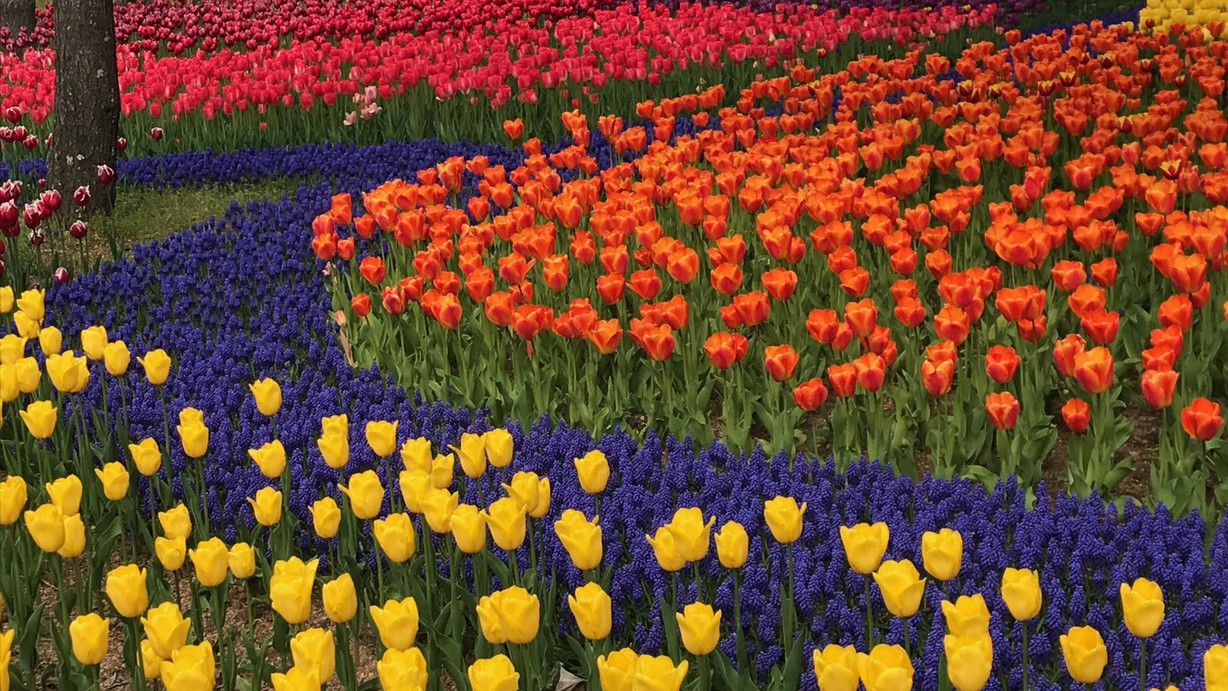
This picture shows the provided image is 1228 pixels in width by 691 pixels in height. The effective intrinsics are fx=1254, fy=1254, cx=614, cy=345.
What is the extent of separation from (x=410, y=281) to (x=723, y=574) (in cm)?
234

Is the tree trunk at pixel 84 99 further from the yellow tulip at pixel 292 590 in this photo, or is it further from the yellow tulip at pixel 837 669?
the yellow tulip at pixel 837 669

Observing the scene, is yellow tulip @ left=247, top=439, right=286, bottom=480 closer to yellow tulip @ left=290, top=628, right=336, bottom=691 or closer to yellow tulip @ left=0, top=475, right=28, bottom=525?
yellow tulip @ left=0, top=475, right=28, bottom=525

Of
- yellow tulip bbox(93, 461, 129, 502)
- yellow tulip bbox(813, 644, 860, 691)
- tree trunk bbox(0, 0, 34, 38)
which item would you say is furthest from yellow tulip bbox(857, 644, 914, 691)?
tree trunk bbox(0, 0, 34, 38)

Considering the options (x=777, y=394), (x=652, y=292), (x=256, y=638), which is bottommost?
(x=256, y=638)

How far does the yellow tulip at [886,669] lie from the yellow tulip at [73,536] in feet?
6.06

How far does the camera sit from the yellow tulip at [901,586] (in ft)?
7.95

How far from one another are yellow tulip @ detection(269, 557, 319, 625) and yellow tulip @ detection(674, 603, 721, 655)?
0.77 metres

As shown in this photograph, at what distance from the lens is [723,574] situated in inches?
127

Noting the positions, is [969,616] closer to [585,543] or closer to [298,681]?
[585,543]

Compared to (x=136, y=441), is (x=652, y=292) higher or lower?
higher

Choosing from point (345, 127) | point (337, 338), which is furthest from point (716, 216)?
point (345, 127)

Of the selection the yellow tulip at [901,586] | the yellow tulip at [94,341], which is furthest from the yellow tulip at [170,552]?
the yellow tulip at [901,586]

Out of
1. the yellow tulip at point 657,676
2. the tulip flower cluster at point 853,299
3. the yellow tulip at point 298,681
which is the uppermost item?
the yellow tulip at point 657,676

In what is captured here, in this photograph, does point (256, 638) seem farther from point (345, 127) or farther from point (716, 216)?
point (345, 127)
